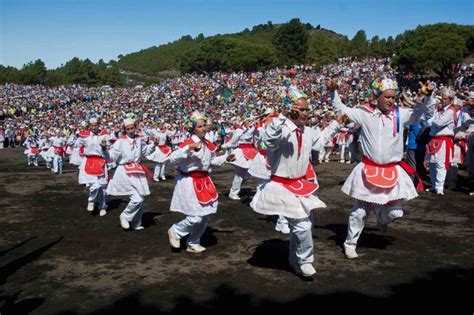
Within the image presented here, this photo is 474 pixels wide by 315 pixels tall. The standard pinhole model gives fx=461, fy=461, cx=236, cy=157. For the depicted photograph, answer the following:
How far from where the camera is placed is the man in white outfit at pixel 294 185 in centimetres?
518

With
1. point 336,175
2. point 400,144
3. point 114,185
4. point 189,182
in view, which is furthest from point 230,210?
point 336,175

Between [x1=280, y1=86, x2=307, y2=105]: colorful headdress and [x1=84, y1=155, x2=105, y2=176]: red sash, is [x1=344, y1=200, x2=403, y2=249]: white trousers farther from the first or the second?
[x1=84, y1=155, x2=105, y2=176]: red sash

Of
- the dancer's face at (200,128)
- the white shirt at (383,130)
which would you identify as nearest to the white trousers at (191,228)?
the dancer's face at (200,128)

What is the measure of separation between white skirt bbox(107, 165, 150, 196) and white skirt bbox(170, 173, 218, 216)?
1795mm

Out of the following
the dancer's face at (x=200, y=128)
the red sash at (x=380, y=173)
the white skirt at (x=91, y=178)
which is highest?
the dancer's face at (x=200, y=128)

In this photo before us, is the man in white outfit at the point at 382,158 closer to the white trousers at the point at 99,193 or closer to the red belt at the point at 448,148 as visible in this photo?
the red belt at the point at 448,148

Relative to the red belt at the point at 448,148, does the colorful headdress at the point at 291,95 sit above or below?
above

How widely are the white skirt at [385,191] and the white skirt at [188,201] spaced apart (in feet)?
6.61

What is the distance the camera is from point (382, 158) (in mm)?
5879

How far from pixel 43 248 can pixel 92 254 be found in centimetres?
99

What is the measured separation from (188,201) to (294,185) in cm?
184

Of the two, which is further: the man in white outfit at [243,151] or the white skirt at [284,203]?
the man in white outfit at [243,151]

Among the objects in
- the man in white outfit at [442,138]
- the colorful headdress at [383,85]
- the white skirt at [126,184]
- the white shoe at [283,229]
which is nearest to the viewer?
the colorful headdress at [383,85]

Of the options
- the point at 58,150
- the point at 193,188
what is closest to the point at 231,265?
the point at 193,188
